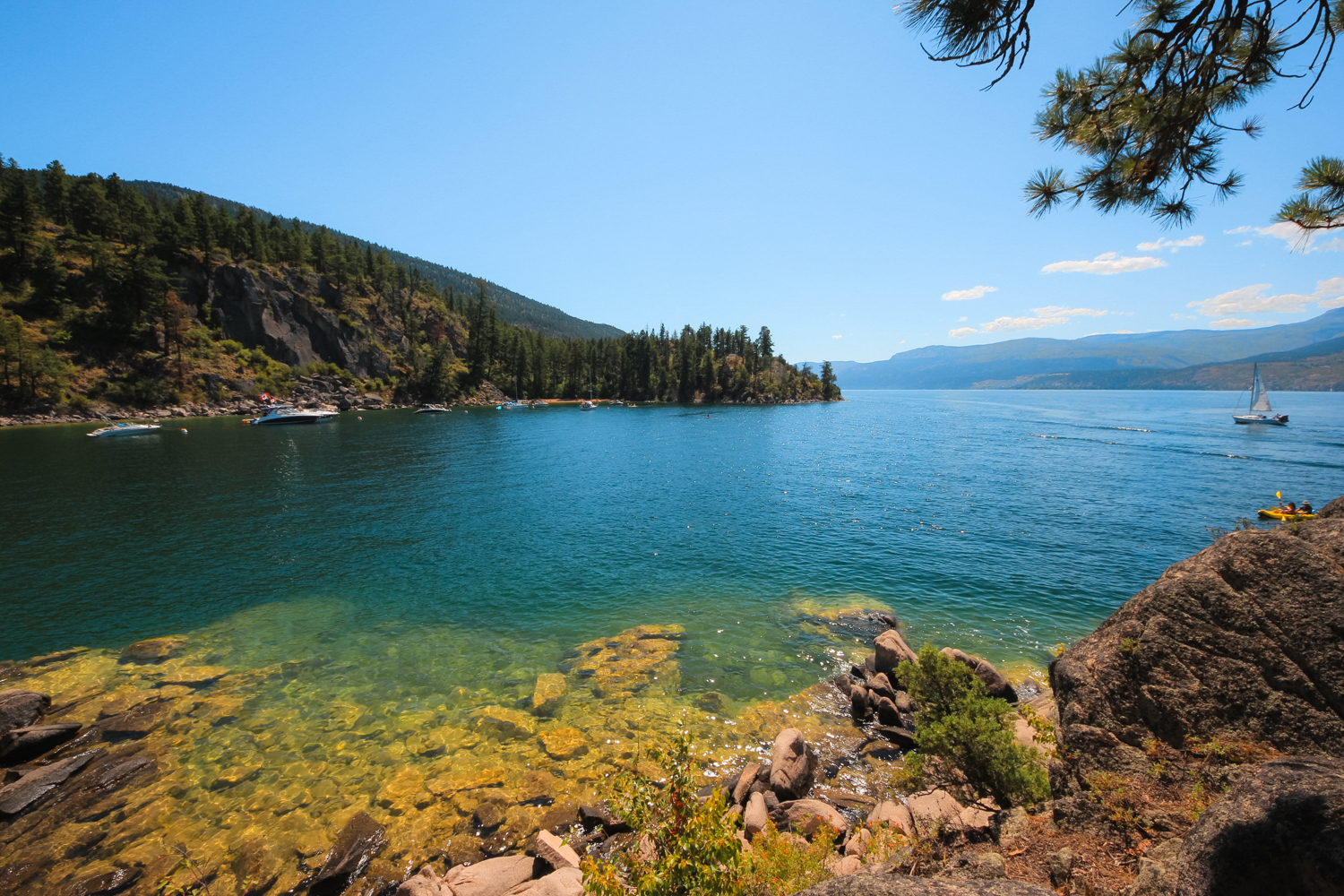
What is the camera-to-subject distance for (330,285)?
155125 millimetres

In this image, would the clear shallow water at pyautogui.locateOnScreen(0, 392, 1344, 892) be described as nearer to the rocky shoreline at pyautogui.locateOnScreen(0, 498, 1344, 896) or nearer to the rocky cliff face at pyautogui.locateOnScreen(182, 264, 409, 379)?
the rocky shoreline at pyautogui.locateOnScreen(0, 498, 1344, 896)

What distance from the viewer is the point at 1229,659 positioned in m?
7.04

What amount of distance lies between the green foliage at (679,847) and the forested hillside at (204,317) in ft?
441

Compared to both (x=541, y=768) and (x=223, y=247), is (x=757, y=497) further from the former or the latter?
(x=223, y=247)

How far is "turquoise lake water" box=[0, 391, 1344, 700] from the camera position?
1969 centimetres

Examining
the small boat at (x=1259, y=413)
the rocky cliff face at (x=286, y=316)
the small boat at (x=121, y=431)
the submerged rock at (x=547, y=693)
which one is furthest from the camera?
the rocky cliff face at (x=286, y=316)

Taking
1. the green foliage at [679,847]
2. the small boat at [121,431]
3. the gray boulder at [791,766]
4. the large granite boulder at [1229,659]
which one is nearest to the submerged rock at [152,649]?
the green foliage at [679,847]

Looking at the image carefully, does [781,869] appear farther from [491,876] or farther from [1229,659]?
[1229,659]

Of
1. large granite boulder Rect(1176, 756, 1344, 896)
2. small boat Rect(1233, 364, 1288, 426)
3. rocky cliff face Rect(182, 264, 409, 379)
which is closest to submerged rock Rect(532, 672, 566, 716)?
large granite boulder Rect(1176, 756, 1344, 896)

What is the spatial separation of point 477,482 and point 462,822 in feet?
134

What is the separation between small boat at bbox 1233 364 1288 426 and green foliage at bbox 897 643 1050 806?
144806mm

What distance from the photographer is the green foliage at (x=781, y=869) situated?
615 cm

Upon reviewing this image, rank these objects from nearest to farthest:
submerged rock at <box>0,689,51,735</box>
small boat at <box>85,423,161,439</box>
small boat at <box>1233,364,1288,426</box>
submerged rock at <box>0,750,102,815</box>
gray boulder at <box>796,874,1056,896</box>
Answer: gray boulder at <box>796,874,1056,896</box>
submerged rock at <box>0,750,102,815</box>
submerged rock at <box>0,689,51,735</box>
small boat at <box>85,423,161,439</box>
small boat at <box>1233,364,1288,426</box>

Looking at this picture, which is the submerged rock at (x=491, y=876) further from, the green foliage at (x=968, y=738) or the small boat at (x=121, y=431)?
the small boat at (x=121, y=431)
